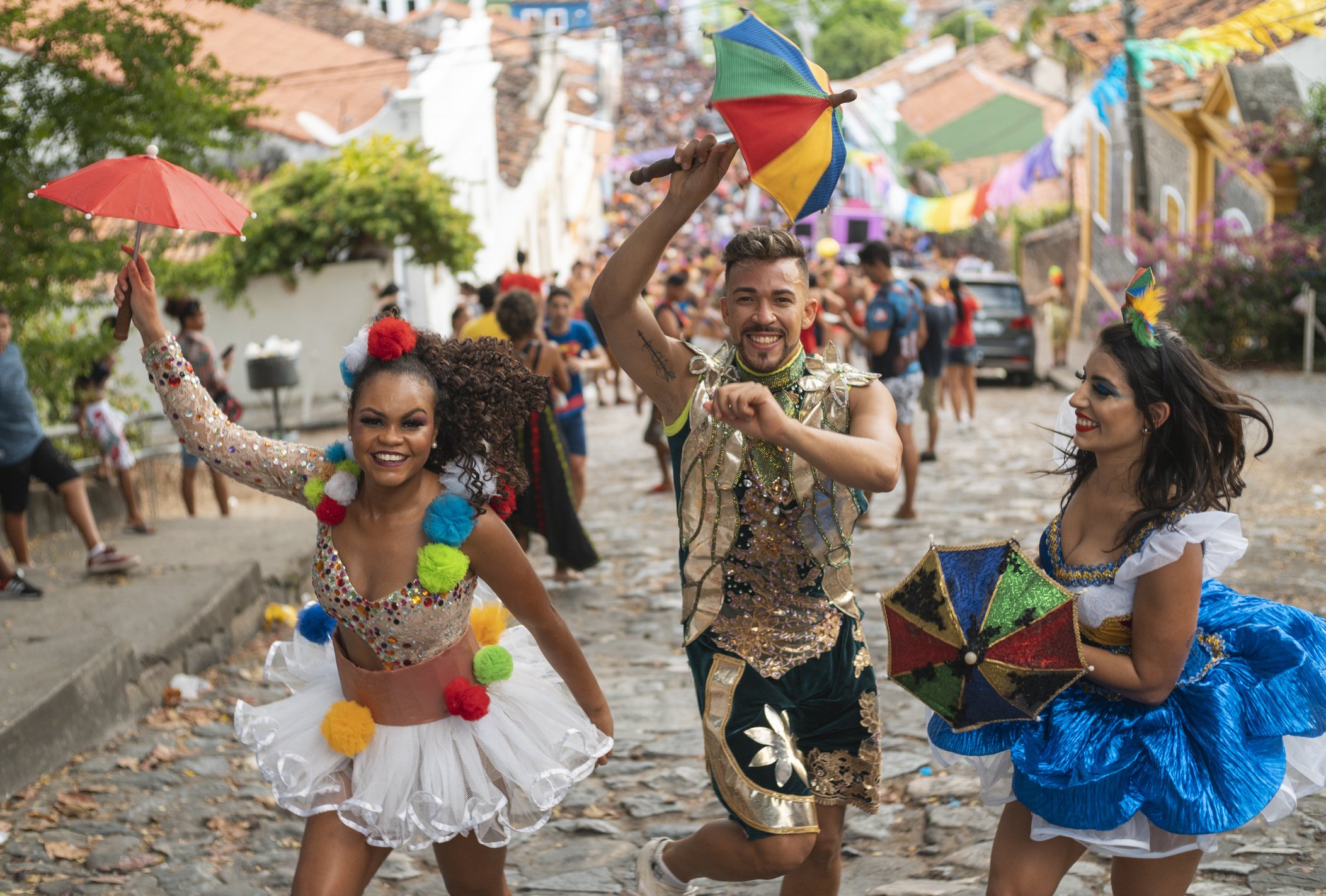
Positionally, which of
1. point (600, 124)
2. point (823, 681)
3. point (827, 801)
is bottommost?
point (827, 801)

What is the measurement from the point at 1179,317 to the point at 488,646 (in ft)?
58.4

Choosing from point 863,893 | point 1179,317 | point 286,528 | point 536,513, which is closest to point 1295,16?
point 1179,317

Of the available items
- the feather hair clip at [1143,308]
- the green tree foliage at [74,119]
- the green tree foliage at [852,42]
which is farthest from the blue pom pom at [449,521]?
the green tree foliage at [852,42]

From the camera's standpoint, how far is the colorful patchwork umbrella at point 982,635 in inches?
116

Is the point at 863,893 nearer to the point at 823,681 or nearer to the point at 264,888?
the point at 823,681

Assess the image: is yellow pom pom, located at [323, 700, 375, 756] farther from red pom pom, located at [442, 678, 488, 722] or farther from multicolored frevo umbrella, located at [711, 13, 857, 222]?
multicolored frevo umbrella, located at [711, 13, 857, 222]

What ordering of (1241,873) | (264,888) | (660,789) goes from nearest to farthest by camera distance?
1. (1241,873)
2. (264,888)
3. (660,789)

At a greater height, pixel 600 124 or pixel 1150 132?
pixel 600 124

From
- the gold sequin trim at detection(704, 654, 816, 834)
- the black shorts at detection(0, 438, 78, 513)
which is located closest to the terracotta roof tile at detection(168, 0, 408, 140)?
the black shorts at detection(0, 438, 78, 513)

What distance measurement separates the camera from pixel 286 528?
984 centimetres

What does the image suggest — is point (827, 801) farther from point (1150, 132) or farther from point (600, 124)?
point (600, 124)

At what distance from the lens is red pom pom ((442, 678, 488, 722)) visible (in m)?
3.36

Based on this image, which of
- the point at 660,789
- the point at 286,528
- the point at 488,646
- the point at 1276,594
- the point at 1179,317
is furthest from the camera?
the point at 1179,317

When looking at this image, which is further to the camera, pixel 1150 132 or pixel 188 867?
pixel 1150 132
